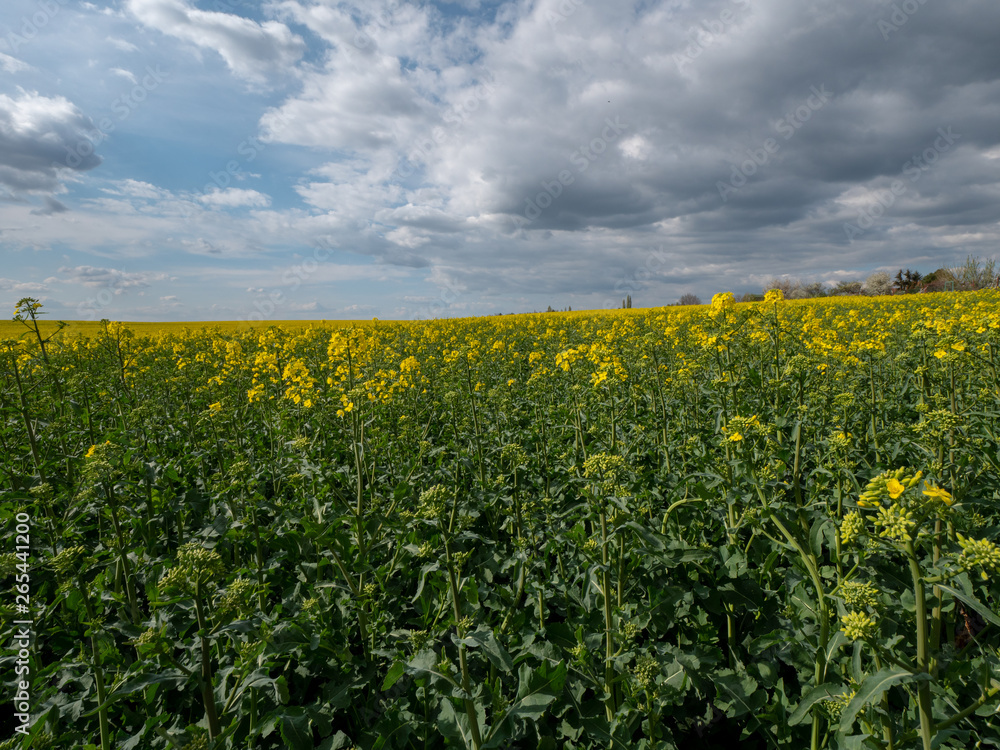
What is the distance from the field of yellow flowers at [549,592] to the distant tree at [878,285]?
2268 inches

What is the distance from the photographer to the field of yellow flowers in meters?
2.08

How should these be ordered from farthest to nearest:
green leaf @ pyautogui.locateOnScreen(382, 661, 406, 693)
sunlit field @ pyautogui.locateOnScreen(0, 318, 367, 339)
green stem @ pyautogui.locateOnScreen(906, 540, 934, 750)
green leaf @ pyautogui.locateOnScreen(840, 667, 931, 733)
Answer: sunlit field @ pyautogui.locateOnScreen(0, 318, 367, 339) < green leaf @ pyautogui.locateOnScreen(382, 661, 406, 693) < green stem @ pyautogui.locateOnScreen(906, 540, 934, 750) < green leaf @ pyautogui.locateOnScreen(840, 667, 931, 733)

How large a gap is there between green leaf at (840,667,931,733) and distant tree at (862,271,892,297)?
62.0 m

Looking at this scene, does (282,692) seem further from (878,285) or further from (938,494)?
(878,285)

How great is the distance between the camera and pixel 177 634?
9.37 feet

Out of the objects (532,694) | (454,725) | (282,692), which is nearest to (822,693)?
(532,694)

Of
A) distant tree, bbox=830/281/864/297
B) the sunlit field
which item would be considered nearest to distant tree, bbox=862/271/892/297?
distant tree, bbox=830/281/864/297

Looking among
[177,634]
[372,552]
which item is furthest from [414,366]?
[177,634]

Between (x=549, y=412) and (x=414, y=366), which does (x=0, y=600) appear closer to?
(x=414, y=366)

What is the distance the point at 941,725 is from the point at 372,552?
345 cm

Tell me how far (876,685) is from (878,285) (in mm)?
64232

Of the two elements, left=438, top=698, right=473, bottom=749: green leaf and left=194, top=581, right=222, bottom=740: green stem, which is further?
left=438, top=698, right=473, bottom=749: green leaf

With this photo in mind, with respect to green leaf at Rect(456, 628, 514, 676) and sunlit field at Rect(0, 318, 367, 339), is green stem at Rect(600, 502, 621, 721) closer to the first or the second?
green leaf at Rect(456, 628, 514, 676)

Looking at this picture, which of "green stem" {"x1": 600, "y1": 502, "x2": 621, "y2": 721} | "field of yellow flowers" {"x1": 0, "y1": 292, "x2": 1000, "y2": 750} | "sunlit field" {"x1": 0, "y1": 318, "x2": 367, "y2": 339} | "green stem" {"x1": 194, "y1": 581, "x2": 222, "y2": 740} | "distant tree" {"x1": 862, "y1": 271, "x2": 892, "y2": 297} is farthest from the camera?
"distant tree" {"x1": 862, "y1": 271, "x2": 892, "y2": 297}
